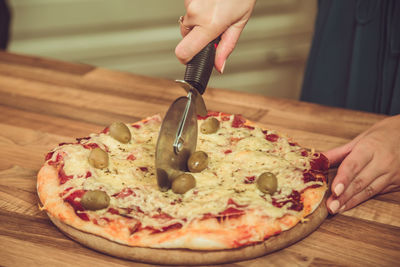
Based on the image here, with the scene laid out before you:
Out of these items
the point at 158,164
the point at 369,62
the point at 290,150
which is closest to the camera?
the point at 158,164

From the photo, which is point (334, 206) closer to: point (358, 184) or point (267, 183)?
point (358, 184)

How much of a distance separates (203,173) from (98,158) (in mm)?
402

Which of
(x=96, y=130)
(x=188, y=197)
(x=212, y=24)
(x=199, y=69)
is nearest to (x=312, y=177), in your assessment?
(x=188, y=197)

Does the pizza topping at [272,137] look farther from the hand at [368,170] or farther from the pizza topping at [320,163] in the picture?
the hand at [368,170]

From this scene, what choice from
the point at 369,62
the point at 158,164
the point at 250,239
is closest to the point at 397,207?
the point at 250,239

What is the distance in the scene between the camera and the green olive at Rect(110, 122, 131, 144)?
2.15 meters

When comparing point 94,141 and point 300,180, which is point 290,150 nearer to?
point 300,180

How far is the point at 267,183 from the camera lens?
1785 millimetres

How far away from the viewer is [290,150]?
2111 millimetres

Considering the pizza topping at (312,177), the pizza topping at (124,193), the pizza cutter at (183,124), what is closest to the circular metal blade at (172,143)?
the pizza cutter at (183,124)

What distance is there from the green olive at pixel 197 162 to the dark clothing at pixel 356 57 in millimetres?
1369

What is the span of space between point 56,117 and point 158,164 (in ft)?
3.64

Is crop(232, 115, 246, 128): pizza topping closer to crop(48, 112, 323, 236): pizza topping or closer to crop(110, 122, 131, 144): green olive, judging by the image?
crop(48, 112, 323, 236): pizza topping

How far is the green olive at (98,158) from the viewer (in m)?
1.92
